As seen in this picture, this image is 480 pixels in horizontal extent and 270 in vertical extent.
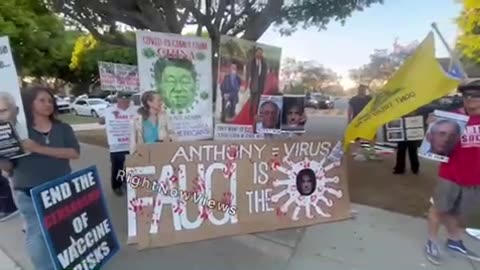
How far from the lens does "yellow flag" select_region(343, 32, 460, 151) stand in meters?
4.07

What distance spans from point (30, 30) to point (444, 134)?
1671 cm

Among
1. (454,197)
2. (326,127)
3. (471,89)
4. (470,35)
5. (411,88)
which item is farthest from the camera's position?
(470,35)

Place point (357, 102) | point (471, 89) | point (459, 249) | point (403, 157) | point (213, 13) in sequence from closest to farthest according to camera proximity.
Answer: point (471, 89) → point (459, 249) → point (403, 157) → point (357, 102) → point (213, 13)

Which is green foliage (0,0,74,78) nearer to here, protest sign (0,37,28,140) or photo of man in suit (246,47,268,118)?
photo of man in suit (246,47,268,118)

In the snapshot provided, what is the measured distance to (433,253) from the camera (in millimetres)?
3979

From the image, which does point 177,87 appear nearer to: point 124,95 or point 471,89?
point 471,89

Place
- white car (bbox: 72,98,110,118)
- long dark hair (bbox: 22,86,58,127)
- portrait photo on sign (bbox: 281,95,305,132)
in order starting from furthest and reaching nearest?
1. white car (bbox: 72,98,110,118)
2. portrait photo on sign (bbox: 281,95,305,132)
3. long dark hair (bbox: 22,86,58,127)

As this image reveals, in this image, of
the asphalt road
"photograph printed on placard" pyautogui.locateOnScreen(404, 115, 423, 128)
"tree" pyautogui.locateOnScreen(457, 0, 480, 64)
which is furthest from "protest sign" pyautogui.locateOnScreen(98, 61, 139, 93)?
"tree" pyautogui.locateOnScreen(457, 0, 480, 64)

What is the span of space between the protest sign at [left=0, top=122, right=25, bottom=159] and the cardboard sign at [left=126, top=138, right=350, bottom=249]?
114 centimetres

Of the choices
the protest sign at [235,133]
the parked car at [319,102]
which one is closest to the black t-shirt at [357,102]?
the protest sign at [235,133]

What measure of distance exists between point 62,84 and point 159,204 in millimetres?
43623

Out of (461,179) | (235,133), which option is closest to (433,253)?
(461,179)

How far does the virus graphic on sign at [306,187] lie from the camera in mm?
4824

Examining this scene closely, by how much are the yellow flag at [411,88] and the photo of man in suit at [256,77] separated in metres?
1.15
